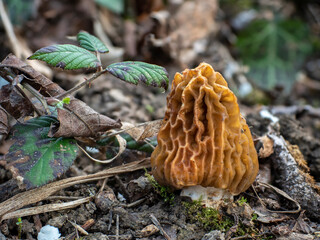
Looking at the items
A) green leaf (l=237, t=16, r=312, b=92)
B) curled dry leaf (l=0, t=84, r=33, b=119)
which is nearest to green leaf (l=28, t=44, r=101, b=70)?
curled dry leaf (l=0, t=84, r=33, b=119)

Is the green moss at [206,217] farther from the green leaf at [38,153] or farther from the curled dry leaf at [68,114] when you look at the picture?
the green leaf at [38,153]

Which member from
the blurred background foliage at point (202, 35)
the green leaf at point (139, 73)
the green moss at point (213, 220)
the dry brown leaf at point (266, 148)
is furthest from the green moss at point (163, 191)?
the blurred background foliage at point (202, 35)

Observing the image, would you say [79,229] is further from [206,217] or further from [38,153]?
[206,217]

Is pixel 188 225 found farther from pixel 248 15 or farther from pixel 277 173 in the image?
pixel 248 15

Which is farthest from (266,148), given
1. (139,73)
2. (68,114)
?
(68,114)

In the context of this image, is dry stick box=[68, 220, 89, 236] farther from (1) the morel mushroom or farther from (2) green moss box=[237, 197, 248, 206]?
(2) green moss box=[237, 197, 248, 206]
